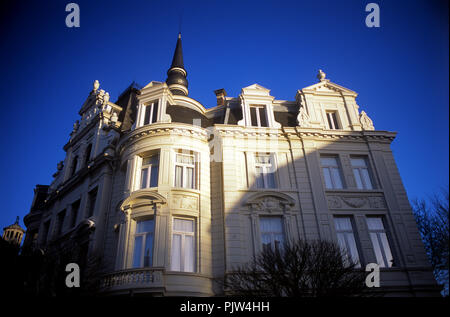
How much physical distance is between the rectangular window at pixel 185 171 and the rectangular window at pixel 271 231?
3.84 metres

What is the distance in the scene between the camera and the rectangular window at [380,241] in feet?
47.3

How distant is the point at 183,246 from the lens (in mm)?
13828

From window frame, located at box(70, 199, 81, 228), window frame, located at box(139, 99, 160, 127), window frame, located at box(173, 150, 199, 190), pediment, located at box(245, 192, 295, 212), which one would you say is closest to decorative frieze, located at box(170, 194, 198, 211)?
window frame, located at box(173, 150, 199, 190)

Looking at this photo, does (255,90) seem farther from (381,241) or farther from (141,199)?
(381,241)

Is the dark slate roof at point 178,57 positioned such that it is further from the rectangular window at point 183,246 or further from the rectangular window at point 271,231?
the rectangular window at point 271,231

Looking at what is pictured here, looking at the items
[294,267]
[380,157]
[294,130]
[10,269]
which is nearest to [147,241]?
[10,269]

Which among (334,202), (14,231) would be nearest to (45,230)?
(334,202)

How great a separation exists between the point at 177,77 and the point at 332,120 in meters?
12.0

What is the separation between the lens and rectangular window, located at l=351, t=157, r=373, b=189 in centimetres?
1658

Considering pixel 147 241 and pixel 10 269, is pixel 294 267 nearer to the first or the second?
pixel 147 241

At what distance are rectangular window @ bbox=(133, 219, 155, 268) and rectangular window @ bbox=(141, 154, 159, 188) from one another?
6.67 ft

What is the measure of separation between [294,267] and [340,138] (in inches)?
369

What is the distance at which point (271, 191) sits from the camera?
1530 cm

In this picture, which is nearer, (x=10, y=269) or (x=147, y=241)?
(x=10, y=269)
